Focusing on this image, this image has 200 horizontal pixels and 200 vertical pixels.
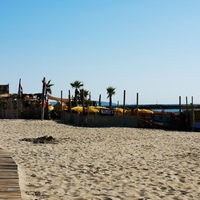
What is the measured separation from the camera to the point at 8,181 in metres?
6.66

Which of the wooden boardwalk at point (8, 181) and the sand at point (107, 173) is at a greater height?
the wooden boardwalk at point (8, 181)

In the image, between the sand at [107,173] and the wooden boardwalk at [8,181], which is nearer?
A: the wooden boardwalk at [8,181]

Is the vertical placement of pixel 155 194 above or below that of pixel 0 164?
below

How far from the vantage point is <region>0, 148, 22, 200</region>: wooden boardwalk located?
18.9 feet

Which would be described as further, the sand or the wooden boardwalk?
the sand

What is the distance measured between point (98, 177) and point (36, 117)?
3281cm

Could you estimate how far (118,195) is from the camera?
7.48 m

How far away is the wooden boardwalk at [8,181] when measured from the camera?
18.9ft

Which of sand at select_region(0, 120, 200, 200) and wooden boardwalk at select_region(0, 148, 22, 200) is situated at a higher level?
wooden boardwalk at select_region(0, 148, 22, 200)

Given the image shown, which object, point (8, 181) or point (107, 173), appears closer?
point (8, 181)

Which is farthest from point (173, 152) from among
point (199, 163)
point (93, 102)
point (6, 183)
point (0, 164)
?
point (93, 102)

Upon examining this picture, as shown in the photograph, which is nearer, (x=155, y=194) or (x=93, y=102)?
(x=155, y=194)

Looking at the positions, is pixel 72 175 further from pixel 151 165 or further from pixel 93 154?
pixel 93 154

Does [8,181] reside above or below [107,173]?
above
